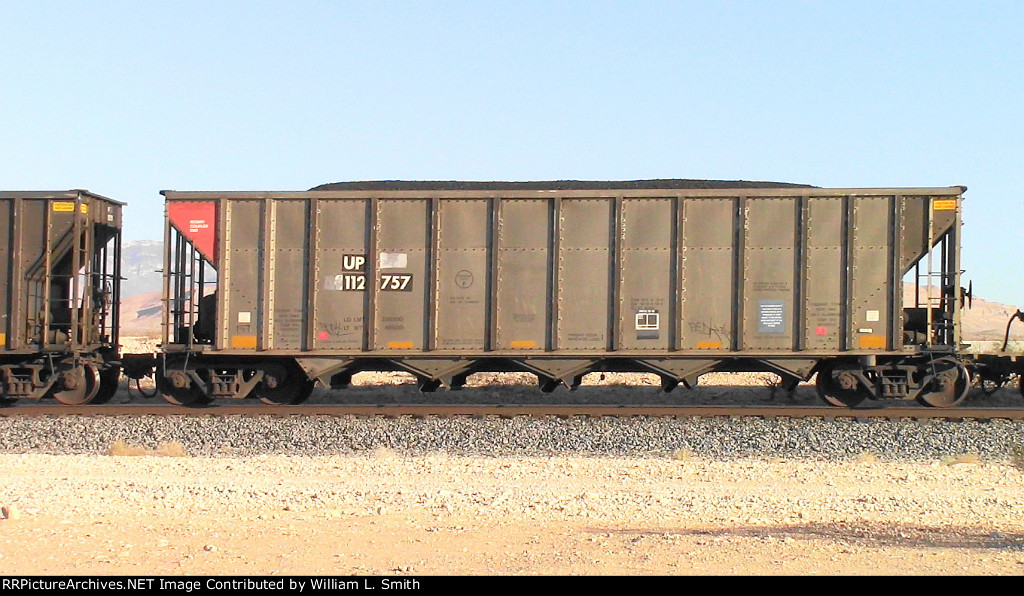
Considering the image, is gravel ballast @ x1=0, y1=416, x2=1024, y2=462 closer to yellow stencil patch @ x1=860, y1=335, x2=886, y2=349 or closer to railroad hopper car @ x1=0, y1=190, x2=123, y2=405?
yellow stencil patch @ x1=860, y1=335, x2=886, y2=349

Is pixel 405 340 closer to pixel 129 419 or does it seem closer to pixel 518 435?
pixel 518 435

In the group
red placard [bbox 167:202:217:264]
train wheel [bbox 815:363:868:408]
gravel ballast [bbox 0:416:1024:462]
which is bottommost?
gravel ballast [bbox 0:416:1024:462]

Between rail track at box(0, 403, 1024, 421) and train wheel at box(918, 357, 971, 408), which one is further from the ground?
train wheel at box(918, 357, 971, 408)

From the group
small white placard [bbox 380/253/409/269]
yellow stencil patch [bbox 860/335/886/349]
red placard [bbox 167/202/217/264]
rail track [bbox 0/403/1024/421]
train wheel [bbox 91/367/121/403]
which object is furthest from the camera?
train wheel [bbox 91/367/121/403]

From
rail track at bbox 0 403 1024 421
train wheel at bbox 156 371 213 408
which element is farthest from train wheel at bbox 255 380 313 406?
train wheel at bbox 156 371 213 408

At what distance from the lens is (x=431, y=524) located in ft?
21.1

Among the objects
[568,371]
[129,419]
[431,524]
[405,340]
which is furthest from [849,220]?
[129,419]

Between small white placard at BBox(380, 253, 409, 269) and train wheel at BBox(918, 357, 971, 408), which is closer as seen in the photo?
train wheel at BBox(918, 357, 971, 408)

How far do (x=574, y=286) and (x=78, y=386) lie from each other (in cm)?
796

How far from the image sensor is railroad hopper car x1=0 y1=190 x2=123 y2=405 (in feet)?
46.5

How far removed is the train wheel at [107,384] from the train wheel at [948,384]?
12725mm

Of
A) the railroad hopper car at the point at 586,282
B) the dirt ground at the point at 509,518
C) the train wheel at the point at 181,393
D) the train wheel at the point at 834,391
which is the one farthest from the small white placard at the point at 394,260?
the train wheel at the point at 834,391

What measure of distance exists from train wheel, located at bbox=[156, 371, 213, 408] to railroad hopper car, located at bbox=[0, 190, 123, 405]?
3.64ft

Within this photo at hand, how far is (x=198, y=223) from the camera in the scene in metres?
13.9
